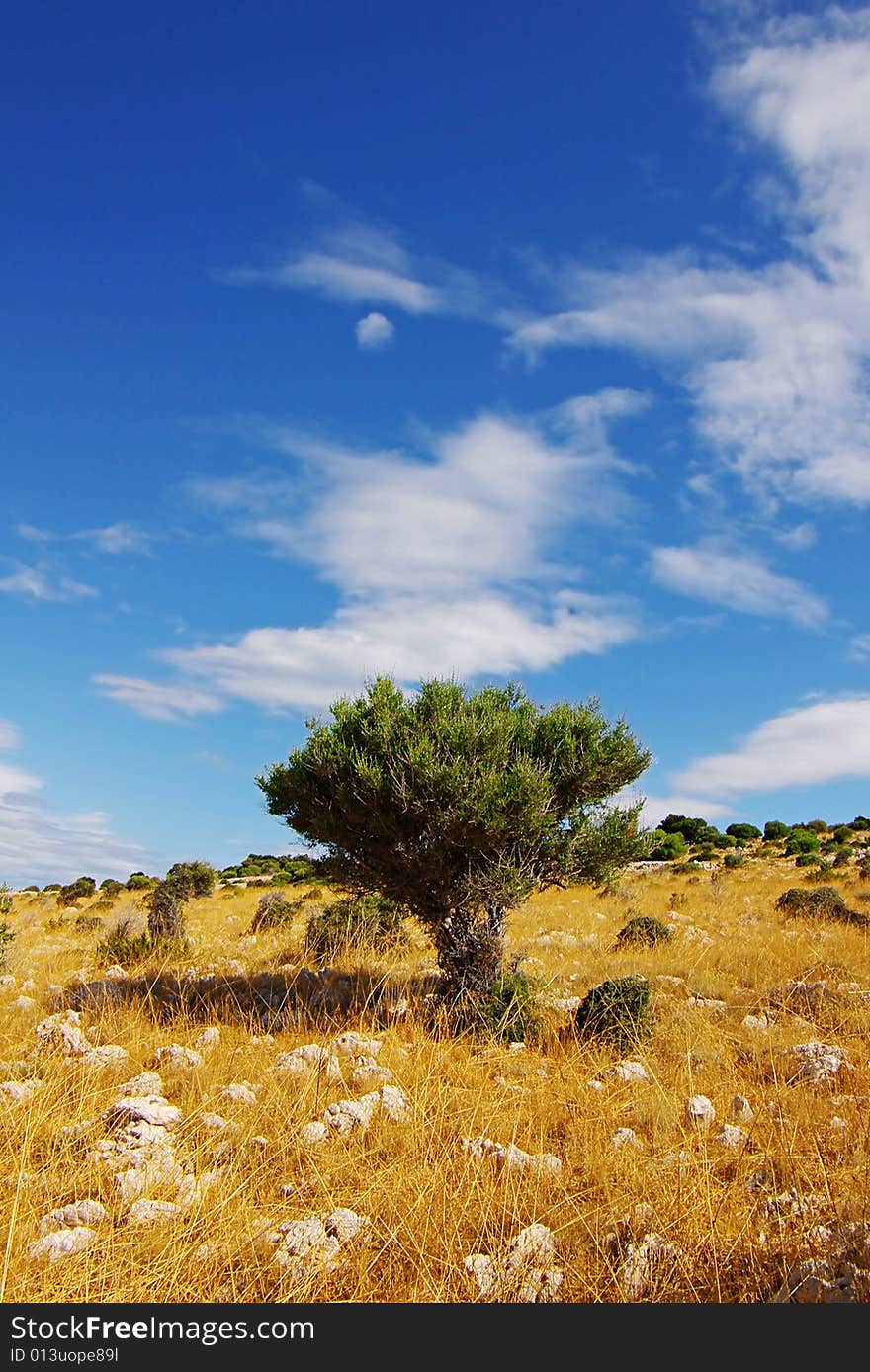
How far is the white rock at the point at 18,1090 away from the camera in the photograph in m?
6.66

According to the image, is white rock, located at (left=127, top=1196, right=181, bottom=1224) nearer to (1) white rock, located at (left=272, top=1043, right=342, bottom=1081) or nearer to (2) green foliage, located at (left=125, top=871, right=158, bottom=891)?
(1) white rock, located at (left=272, top=1043, right=342, bottom=1081)

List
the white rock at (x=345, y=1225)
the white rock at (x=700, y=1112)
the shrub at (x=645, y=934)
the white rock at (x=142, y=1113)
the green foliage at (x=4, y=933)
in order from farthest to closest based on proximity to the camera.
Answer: the shrub at (x=645, y=934)
the green foliage at (x=4, y=933)
the white rock at (x=700, y=1112)
the white rock at (x=142, y=1113)
the white rock at (x=345, y=1225)

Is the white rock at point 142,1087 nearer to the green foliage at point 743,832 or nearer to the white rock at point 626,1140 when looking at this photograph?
the white rock at point 626,1140

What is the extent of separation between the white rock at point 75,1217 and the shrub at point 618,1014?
5.33m

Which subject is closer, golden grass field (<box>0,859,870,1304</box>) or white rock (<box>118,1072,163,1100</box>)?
golden grass field (<box>0,859,870,1304</box>)

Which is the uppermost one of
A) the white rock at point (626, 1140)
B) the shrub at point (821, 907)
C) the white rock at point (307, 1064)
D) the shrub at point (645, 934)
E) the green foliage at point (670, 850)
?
the green foliage at point (670, 850)

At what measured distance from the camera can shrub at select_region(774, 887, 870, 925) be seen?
19.0m

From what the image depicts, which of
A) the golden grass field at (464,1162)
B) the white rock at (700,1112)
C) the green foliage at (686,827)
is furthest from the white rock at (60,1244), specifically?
the green foliage at (686,827)

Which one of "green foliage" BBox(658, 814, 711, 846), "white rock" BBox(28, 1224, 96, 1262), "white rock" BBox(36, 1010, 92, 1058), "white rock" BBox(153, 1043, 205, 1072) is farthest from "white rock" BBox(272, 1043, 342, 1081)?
"green foliage" BBox(658, 814, 711, 846)

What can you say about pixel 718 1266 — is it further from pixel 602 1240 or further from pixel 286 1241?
pixel 286 1241

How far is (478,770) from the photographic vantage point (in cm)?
1041

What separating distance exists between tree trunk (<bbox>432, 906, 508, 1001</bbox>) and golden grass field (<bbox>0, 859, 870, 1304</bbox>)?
684 millimetres

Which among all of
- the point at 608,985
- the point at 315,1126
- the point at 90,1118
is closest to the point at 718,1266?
the point at 315,1126

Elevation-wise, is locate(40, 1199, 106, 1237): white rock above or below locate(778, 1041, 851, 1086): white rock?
below
